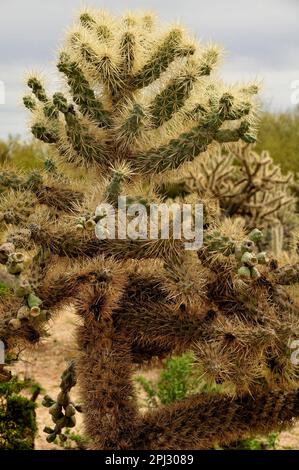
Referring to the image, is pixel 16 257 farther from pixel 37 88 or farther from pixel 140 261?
pixel 37 88

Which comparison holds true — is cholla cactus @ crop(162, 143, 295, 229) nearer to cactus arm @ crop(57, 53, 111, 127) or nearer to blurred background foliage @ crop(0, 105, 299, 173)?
blurred background foliage @ crop(0, 105, 299, 173)

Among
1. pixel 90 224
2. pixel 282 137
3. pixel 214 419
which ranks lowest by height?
pixel 214 419

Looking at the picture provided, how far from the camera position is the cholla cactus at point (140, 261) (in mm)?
2693

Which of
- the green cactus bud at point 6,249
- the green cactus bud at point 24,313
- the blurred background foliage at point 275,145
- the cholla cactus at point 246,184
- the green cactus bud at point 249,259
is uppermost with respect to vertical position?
the blurred background foliage at point 275,145

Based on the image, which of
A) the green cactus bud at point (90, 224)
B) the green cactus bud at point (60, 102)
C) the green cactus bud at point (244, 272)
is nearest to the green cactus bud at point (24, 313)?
the green cactus bud at point (90, 224)

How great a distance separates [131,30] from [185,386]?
3210 millimetres

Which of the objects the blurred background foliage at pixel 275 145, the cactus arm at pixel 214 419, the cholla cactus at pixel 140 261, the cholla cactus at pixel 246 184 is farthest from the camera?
the blurred background foliage at pixel 275 145

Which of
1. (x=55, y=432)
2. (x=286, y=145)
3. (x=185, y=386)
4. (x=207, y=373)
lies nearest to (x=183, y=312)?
(x=207, y=373)

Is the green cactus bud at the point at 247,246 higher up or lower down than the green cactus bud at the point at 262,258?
higher up

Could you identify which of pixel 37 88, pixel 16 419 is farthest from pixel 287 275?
pixel 16 419

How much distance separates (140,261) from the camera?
296 cm

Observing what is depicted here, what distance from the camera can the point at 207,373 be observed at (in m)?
2.61

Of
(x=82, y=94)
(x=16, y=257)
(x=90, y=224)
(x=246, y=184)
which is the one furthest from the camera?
(x=246, y=184)

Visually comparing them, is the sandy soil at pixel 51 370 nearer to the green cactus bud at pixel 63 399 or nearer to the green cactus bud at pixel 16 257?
the green cactus bud at pixel 63 399
